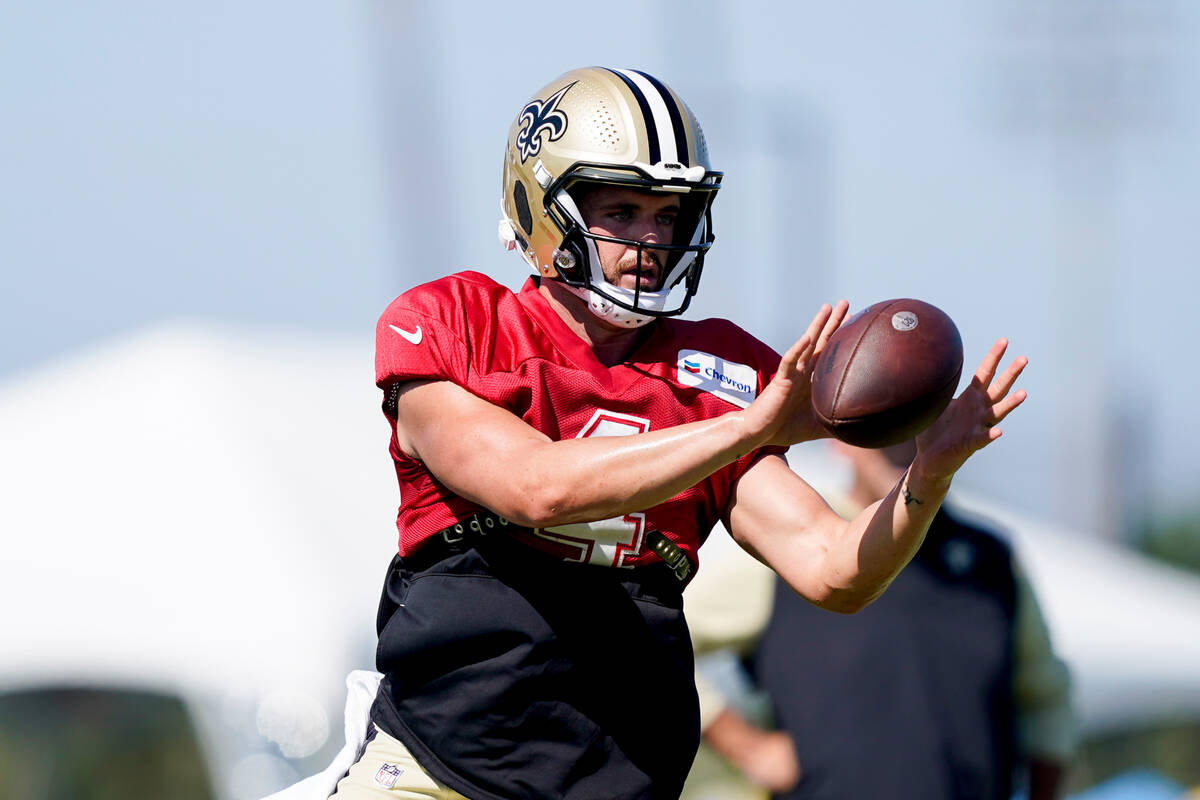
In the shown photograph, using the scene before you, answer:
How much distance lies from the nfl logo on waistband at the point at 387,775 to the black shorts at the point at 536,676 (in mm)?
53

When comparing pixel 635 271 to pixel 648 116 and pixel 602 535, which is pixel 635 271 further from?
pixel 602 535

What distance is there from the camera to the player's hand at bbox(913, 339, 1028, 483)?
2.61m

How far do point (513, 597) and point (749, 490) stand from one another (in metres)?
0.58

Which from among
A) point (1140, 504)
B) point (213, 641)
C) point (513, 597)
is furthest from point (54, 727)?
point (1140, 504)

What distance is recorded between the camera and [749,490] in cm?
306

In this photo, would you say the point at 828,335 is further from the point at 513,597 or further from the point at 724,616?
the point at 724,616

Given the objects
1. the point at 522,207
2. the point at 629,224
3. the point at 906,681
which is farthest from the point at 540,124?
the point at 906,681

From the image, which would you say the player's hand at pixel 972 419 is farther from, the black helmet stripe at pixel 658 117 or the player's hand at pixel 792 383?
the black helmet stripe at pixel 658 117

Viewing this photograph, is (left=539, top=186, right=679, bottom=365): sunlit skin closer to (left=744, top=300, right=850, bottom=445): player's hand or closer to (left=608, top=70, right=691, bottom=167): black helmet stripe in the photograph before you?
(left=608, top=70, right=691, bottom=167): black helmet stripe

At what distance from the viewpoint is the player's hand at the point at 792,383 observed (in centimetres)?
246

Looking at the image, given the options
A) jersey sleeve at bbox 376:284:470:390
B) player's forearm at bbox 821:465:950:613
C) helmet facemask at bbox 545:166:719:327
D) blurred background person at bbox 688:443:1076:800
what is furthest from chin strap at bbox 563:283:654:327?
blurred background person at bbox 688:443:1076:800

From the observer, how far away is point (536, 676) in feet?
9.09

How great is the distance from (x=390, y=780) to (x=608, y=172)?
1.31m

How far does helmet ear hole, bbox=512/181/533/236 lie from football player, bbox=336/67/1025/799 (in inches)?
3.4
